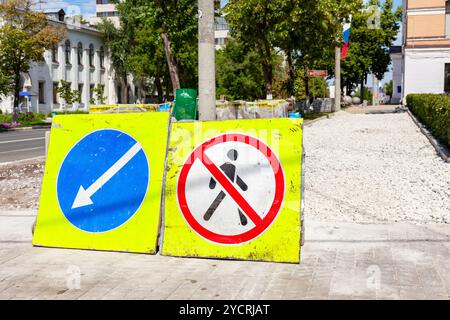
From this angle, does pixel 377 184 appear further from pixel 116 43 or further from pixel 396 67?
pixel 116 43

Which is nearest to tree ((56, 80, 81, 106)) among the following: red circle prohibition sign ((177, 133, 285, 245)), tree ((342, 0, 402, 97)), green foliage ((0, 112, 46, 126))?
green foliage ((0, 112, 46, 126))

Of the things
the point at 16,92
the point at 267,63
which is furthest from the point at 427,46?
the point at 16,92

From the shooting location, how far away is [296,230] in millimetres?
5176

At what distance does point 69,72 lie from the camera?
60781 mm

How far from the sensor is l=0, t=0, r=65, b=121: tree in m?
36.2

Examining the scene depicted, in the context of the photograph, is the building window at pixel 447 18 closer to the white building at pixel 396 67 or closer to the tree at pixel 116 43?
the white building at pixel 396 67

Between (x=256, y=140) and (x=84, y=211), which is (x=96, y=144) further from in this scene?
(x=256, y=140)

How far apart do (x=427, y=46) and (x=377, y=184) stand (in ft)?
132

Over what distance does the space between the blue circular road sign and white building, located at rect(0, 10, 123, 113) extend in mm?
46263

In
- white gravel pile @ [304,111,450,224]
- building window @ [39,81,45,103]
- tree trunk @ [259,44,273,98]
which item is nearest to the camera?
white gravel pile @ [304,111,450,224]

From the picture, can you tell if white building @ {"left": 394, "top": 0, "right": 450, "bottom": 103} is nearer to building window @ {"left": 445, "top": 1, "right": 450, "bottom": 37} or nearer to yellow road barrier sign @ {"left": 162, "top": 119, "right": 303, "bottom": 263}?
building window @ {"left": 445, "top": 1, "right": 450, "bottom": 37}

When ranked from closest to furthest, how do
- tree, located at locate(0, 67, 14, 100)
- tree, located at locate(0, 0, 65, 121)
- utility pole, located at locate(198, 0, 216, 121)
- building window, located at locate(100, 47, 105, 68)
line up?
utility pole, located at locate(198, 0, 216, 121) < tree, located at locate(0, 67, 14, 100) < tree, located at locate(0, 0, 65, 121) < building window, located at locate(100, 47, 105, 68)

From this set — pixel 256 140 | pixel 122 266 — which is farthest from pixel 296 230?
pixel 122 266

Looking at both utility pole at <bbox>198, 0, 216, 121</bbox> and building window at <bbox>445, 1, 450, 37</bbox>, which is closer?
utility pole at <bbox>198, 0, 216, 121</bbox>
